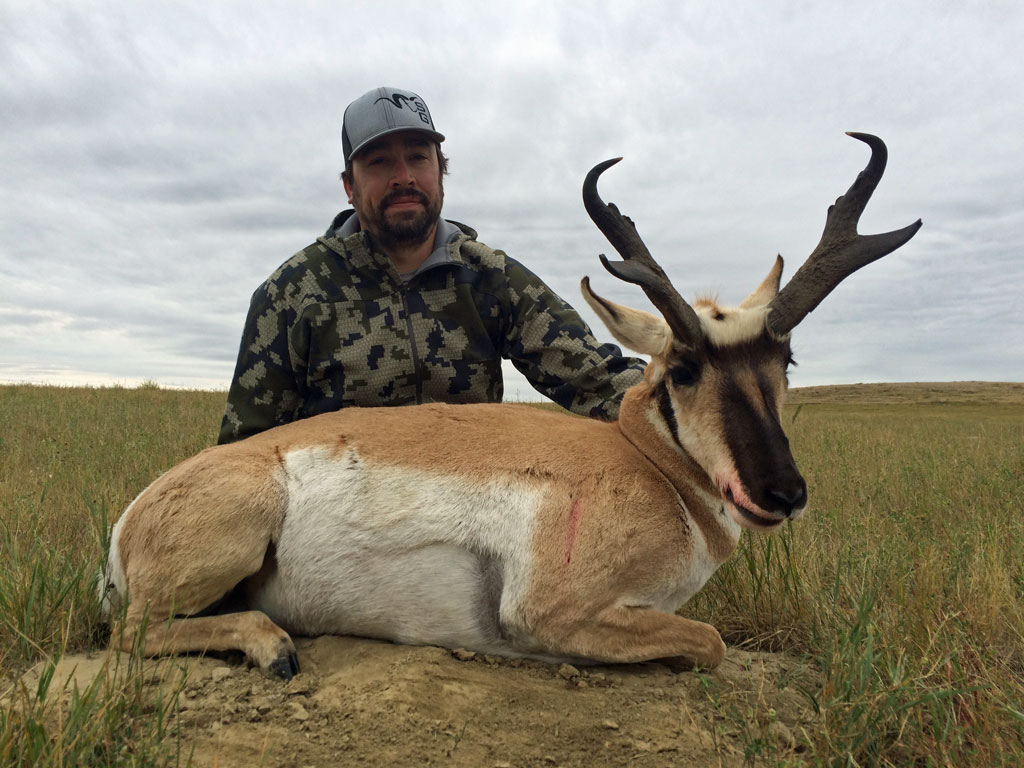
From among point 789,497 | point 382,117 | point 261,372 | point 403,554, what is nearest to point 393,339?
point 261,372

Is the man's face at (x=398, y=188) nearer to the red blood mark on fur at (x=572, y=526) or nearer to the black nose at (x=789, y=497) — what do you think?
the red blood mark on fur at (x=572, y=526)

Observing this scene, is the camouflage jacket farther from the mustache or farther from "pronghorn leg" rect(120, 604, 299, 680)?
"pronghorn leg" rect(120, 604, 299, 680)

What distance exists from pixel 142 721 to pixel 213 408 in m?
12.2

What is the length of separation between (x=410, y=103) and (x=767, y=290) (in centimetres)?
306

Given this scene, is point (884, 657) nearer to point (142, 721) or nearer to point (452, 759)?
point (452, 759)

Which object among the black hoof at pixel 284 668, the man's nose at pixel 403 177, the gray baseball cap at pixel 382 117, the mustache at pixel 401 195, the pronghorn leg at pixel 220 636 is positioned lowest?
the black hoof at pixel 284 668

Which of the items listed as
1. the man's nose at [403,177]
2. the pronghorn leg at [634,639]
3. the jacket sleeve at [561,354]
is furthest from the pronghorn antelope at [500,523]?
the man's nose at [403,177]

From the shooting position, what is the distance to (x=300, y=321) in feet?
17.1

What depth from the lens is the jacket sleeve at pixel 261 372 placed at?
531 centimetres

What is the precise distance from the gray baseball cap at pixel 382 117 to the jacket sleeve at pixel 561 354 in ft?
4.14

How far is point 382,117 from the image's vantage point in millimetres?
5418

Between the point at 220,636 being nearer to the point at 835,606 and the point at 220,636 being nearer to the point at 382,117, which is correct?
the point at 835,606

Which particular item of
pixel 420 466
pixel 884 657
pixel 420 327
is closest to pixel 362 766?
pixel 420 466

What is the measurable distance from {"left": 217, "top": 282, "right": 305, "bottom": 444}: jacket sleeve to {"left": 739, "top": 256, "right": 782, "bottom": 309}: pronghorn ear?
3157 millimetres
